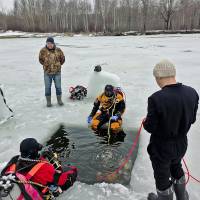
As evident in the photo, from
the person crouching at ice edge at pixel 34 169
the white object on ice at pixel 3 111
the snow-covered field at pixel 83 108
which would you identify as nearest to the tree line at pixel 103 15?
the snow-covered field at pixel 83 108

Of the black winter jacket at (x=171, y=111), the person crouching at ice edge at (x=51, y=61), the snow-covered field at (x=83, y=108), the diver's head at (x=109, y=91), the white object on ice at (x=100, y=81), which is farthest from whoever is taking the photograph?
the white object on ice at (x=100, y=81)

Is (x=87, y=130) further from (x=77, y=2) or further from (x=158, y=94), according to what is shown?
(x=77, y=2)

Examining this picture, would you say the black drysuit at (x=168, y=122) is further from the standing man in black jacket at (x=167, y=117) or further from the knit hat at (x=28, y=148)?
the knit hat at (x=28, y=148)

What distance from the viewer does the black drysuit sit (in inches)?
95.7

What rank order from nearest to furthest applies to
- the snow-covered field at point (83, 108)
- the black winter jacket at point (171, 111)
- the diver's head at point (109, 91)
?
the black winter jacket at point (171, 111)
the snow-covered field at point (83, 108)
the diver's head at point (109, 91)

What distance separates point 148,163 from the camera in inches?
163

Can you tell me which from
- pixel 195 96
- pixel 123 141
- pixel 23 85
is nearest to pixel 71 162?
pixel 123 141

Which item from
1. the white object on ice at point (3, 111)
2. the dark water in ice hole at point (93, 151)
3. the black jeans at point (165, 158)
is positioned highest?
the black jeans at point (165, 158)

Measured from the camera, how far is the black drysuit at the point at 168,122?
2.43 metres

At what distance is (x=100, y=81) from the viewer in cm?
708

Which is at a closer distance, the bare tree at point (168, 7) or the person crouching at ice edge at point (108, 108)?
the person crouching at ice edge at point (108, 108)

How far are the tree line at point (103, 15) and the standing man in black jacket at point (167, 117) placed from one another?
47082 millimetres

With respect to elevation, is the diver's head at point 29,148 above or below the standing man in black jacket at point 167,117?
below

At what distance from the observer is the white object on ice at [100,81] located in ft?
22.6
